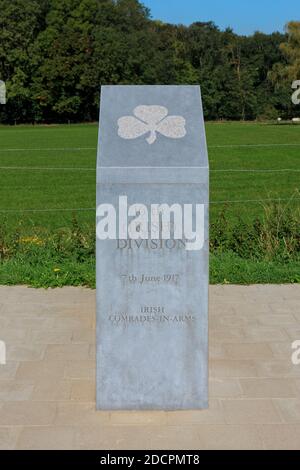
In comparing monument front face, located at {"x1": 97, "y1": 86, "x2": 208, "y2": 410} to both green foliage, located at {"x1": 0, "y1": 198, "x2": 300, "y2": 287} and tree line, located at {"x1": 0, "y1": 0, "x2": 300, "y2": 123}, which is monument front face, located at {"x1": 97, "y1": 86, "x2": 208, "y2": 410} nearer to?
green foliage, located at {"x1": 0, "y1": 198, "x2": 300, "y2": 287}

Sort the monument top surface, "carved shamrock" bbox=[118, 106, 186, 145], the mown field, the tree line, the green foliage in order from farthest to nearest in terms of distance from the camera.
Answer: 1. the tree line
2. the mown field
3. the green foliage
4. "carved shamrock" bbox=[118, 106, 186, 145]
5. the monument top surface

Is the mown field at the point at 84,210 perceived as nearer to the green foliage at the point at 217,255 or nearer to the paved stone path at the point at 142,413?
the green foliage at the point at 217,255

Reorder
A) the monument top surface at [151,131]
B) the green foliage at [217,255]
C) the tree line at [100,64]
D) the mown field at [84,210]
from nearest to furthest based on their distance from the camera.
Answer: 1. the monument top surface at [151,131]
2. the green foliage at [217,255]
3. the mown field at [84,210]
4. the tree line at [100,64]

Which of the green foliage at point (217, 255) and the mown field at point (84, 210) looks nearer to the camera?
the green foliage at point (217, 255)

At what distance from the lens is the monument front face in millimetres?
4320

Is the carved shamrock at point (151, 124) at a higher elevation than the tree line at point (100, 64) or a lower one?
higher

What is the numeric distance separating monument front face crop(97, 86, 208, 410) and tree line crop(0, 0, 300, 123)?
59749mm

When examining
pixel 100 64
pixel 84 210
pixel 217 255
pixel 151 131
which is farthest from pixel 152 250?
pixel 100 64

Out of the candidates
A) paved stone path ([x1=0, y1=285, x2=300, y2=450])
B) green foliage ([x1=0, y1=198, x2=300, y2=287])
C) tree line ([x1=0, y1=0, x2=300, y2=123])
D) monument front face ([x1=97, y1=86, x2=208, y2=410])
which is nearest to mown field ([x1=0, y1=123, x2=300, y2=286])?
green foliage ([x1=0, y1=198, x2=300, y2=287])

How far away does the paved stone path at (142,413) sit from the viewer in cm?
432

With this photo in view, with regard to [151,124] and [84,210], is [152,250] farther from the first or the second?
[84,210]

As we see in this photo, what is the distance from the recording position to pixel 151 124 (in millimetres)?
4547

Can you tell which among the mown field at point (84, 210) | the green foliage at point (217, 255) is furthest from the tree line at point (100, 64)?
the green foliage at point (217, 255)

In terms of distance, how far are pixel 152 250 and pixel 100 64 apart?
65.7 metres
